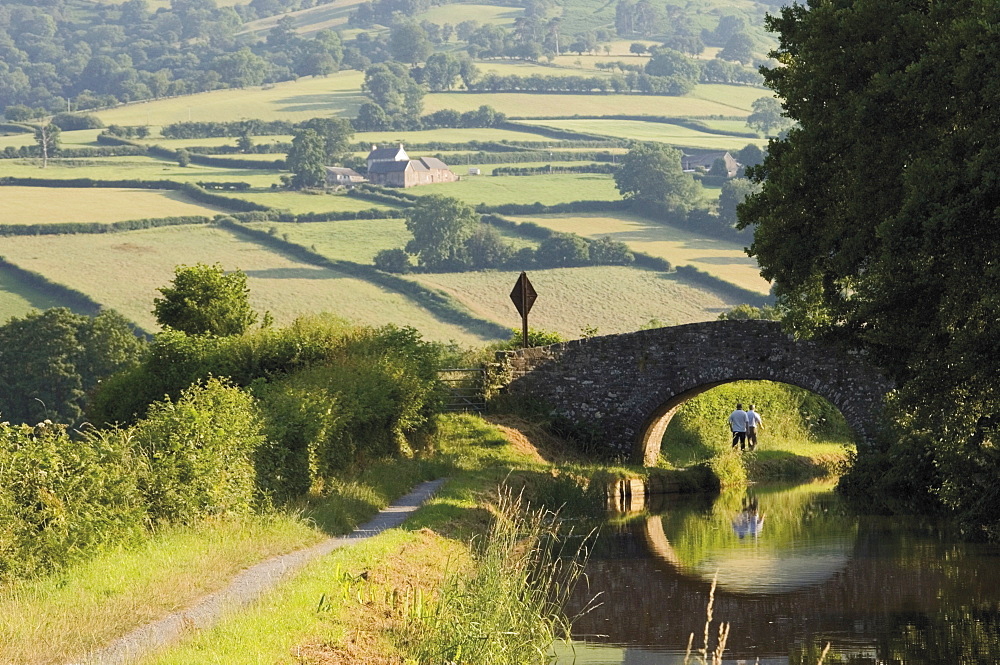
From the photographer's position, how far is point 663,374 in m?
36.3

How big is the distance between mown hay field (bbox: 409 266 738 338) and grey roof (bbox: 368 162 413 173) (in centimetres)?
4027

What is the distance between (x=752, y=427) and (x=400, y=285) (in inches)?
2233

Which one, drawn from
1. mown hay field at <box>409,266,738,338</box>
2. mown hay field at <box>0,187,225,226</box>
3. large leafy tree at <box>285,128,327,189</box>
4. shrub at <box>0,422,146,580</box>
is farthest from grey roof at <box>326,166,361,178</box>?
shrub at <box>0,422,146,580</box>

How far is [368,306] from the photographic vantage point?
9031cm

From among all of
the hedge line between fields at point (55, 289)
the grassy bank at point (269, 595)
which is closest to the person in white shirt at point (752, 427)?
the grassy bank at point (269, 595)

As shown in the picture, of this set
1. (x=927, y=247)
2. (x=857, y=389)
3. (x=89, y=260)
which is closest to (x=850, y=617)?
(x=927, y=247)

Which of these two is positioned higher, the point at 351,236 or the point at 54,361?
the point at 351,236

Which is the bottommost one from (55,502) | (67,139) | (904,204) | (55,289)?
(55,289)

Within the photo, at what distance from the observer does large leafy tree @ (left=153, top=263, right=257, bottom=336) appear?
38.6 m

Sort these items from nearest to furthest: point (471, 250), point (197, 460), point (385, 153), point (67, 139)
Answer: point (197, 460), point (471, 250), point (385, 153), point (67, 139)

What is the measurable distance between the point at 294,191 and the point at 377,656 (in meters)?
112

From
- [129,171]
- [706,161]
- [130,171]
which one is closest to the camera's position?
[130,171]

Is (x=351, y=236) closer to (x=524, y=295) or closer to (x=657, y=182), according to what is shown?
(x=657, y=182)

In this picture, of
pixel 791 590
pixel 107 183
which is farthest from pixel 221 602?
pixel 107 183
